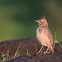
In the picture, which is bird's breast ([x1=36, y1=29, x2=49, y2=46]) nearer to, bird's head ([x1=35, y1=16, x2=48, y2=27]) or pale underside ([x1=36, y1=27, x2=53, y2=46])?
pale underside ([x1=36, y1=27, x2=53, y2=46])

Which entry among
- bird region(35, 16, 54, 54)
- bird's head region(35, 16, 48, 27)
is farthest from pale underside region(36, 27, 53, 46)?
bird's head region(35, 16, 48, 27)

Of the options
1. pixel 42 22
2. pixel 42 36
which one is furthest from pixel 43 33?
pixel 42 22

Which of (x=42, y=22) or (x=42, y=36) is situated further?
(x=42, y=22)

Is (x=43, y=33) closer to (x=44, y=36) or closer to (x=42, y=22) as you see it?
(x=44, y=36)

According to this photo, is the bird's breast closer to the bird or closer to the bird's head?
the bird

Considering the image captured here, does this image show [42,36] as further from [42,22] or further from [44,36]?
[42,22]

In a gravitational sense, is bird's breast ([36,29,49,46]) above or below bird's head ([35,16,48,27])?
below

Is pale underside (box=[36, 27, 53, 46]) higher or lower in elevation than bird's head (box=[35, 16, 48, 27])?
lower

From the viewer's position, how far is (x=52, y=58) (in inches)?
195

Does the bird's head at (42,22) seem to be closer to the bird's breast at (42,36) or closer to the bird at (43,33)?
the bird at (43,33)

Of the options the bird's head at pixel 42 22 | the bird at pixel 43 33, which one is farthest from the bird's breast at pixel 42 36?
the bird's head at pixel 42 22

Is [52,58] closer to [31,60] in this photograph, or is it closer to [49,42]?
[31,60]

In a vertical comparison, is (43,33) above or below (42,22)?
below

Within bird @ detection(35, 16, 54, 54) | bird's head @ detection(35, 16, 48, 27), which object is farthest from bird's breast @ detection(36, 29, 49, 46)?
bird's head @ detection(35, 16, 48, 27)
